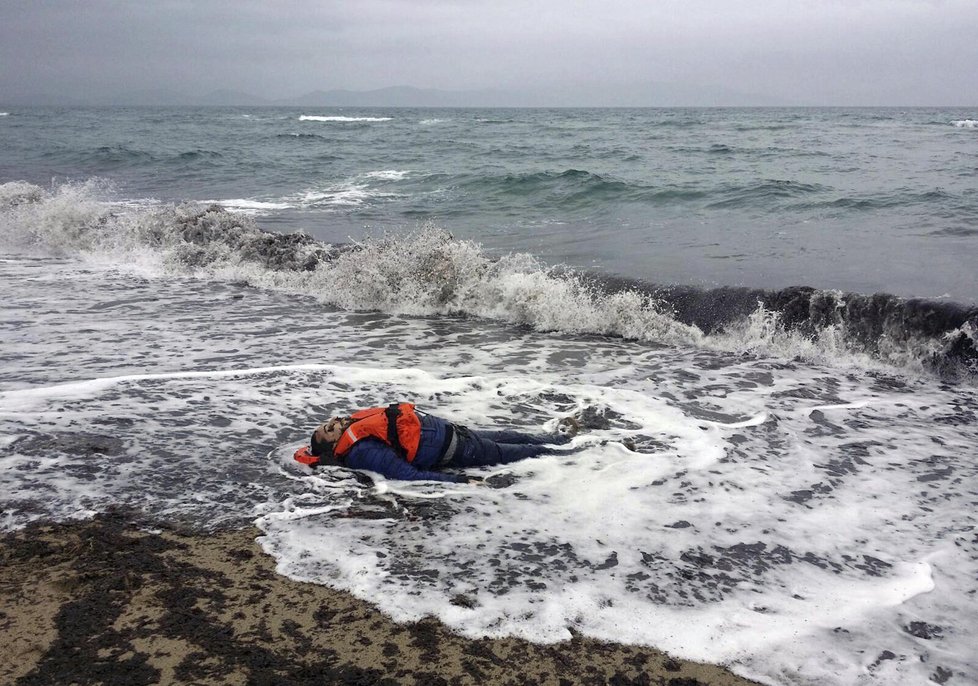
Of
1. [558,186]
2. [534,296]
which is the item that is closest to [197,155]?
[558,186]

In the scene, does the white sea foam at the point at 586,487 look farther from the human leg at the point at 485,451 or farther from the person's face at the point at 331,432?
the person's face at the point at 331,432

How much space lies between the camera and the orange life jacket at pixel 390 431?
456cm

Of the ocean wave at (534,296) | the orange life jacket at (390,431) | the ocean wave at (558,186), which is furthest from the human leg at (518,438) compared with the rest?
the ocean wave at (558,186)

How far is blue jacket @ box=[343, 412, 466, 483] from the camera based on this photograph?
449 centimetres

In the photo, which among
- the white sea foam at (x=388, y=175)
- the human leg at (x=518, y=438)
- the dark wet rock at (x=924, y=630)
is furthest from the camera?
the white sea foam at (x=388, y=175)

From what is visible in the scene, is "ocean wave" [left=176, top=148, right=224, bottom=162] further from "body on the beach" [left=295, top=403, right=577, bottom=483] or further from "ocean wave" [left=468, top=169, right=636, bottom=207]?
"body on the beach" [left=295, top=403, right=577, bottom=483]

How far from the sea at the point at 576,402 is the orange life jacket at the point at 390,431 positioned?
241 mm

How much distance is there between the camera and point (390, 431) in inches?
181

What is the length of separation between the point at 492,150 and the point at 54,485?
86.4 feet

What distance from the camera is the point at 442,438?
15.4 feet

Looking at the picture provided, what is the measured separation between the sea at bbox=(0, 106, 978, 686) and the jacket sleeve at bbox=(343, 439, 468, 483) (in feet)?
0.35

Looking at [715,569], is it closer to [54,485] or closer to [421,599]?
[421,599]

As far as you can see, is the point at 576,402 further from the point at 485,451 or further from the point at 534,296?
the point at 534,296

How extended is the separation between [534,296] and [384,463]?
Result: 4864 mm
